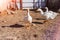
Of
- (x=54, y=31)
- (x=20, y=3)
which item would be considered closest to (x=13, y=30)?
(x=54, y=31)

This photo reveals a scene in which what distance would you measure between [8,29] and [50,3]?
1.72 m

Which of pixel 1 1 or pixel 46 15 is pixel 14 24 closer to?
pixel 46 15

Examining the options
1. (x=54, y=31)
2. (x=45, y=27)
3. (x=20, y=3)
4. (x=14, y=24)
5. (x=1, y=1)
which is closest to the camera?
(x=54, y=31)

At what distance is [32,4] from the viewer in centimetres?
340

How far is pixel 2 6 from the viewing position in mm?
2971

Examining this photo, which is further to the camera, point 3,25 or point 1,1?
point 1,1

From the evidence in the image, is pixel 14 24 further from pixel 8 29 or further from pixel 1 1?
pixel 1 1

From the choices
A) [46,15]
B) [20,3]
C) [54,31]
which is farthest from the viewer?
[20,3]

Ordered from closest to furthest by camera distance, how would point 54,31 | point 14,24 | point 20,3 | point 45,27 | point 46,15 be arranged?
point 54,31, point 45,27, point 14,24, point 46,15, point 20,3

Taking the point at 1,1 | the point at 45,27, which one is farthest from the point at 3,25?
the point at 1,1

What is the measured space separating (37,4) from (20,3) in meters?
0.34

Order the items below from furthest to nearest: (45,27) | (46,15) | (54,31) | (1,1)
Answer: (1,1) < (46,15) < (45,27) < (54,31)

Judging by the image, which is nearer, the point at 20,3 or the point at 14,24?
the point at 14,24

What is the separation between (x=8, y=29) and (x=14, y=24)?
217 millimetres
